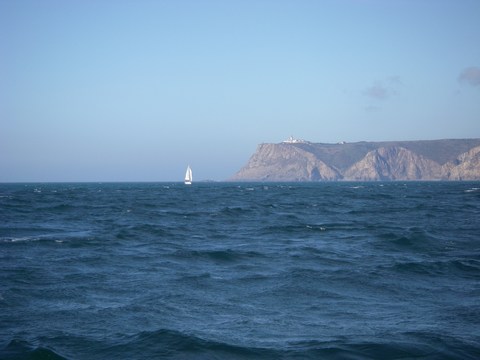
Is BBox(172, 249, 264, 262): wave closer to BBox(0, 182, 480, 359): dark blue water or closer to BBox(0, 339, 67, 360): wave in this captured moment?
BBox(0, 182, 480, 359): dark blue water

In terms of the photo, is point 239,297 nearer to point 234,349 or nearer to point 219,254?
point 234,349

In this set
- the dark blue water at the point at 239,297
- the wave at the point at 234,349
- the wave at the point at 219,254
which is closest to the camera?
the wave at the point at 234,349

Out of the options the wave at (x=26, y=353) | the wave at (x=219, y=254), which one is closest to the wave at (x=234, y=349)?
the wave at (x=26, y=353)

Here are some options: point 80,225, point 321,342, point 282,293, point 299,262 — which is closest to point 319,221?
point 80,225

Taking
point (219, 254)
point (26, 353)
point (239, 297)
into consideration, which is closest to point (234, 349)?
point (26, 353)

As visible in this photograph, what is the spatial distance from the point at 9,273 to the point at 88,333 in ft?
24.8

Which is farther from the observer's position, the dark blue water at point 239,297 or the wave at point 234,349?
the dark blue water at point 239,297

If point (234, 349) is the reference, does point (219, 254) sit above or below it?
above

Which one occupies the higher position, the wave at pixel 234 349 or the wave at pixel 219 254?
the wave at pixel 219 254

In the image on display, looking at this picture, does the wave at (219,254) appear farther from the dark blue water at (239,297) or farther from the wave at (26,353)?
the wave at (26,353)

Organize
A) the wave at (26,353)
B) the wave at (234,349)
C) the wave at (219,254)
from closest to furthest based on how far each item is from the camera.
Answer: the wave at (26,353), the wave at (234,349), the wave at (219,254)

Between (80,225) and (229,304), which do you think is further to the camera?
(80,225)

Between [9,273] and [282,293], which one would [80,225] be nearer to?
[9,273]

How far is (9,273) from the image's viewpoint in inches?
686
